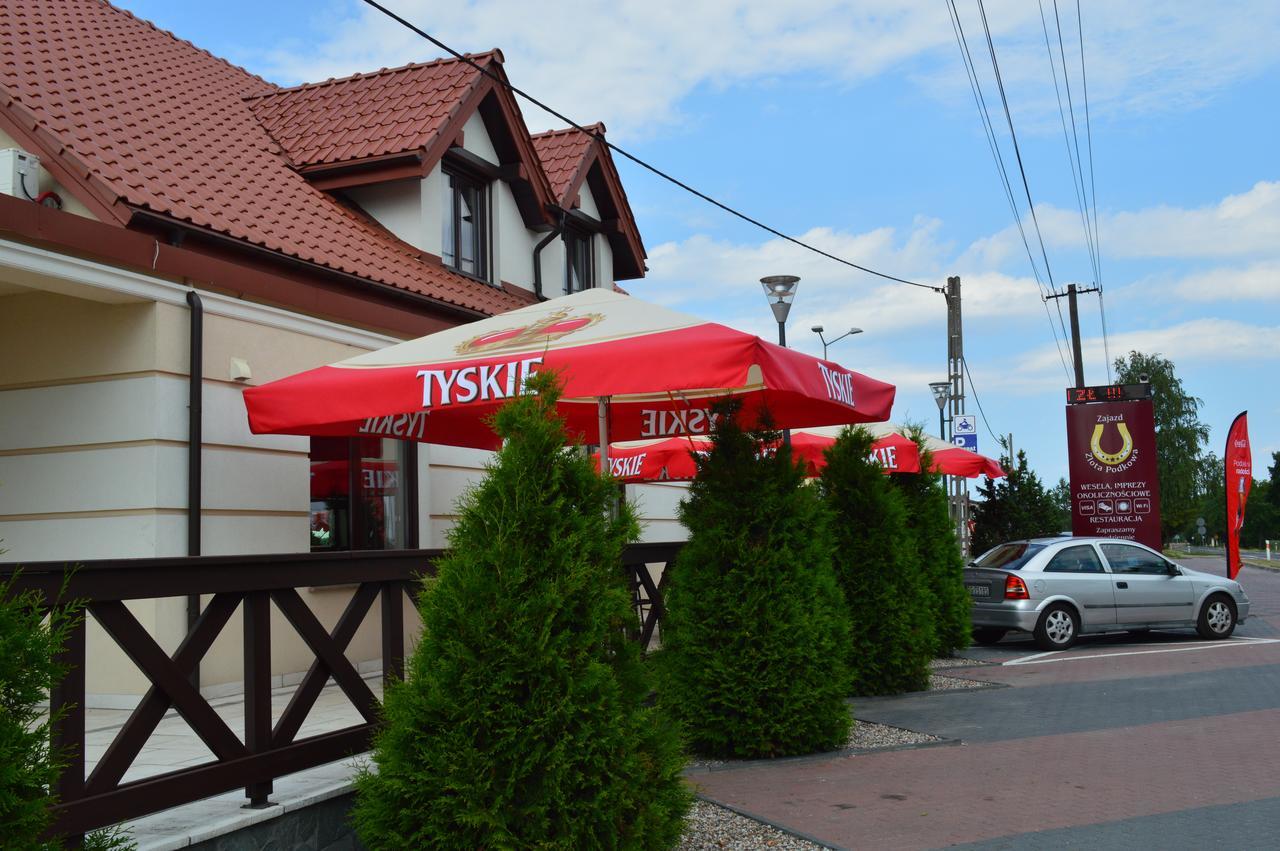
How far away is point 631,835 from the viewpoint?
15.3 ft

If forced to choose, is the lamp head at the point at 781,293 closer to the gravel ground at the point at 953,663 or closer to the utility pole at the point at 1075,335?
the gravel ground at the point at 953,663

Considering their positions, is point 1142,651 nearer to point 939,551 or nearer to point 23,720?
point 939,551

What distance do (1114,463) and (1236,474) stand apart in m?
3.99

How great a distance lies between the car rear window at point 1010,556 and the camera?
1544cm

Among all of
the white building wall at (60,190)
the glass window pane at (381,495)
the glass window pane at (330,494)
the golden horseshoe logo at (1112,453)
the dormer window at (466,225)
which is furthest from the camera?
the golden horseshoe logo at (1112,453)

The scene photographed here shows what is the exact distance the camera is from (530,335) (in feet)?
23.6

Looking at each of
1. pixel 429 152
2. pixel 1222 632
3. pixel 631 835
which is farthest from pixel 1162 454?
pixel 631 835

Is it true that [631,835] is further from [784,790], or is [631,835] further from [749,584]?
[749,584]

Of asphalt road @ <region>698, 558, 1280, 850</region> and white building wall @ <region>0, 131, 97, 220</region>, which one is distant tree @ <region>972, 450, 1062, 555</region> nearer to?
asphalt road @ <region>698, 558, 1280, 850</region>

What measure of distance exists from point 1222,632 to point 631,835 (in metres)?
14.3

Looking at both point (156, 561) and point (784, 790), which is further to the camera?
point (784, 790)

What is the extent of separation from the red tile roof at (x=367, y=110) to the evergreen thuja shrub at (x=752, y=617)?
20.3ft

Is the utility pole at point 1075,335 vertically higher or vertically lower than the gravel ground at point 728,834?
higher

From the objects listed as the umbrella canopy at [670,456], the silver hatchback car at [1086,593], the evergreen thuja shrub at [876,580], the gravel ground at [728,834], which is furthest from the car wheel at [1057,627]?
the gravel ground at [728,834]
